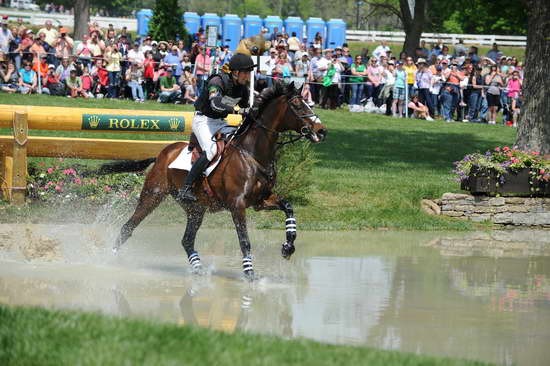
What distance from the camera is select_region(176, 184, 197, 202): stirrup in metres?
11.2

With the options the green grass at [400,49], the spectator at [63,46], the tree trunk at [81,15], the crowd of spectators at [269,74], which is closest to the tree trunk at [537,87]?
the crowd of spectators at [269,74]

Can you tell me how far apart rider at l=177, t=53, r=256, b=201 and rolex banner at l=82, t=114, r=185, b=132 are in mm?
4298

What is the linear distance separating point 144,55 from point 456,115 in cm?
1105

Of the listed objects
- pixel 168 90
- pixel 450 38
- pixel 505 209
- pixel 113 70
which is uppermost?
pixel 450 38

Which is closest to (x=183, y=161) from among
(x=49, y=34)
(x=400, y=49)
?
(x=49, y=34)

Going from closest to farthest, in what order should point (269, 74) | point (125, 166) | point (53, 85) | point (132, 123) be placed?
point (125, 166)
point (132, 123)
point (53, 85)
point (269, 74)

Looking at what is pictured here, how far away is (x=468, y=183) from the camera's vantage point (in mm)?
16266

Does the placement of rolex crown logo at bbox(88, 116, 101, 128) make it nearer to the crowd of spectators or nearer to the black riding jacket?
the black riding jacket

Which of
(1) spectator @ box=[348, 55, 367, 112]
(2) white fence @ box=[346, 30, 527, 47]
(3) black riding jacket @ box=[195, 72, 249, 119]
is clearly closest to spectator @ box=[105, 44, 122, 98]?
(1) spectator @ box=[348, 55, 367, 112]

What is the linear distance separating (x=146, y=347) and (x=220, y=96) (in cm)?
456

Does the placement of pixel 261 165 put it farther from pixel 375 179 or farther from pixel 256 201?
pixel 375 179

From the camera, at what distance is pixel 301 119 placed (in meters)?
10.5

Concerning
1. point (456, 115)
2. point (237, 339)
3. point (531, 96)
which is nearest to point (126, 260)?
point (237, 339)

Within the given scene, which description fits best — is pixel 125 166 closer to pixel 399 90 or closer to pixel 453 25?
pixel 399 90
